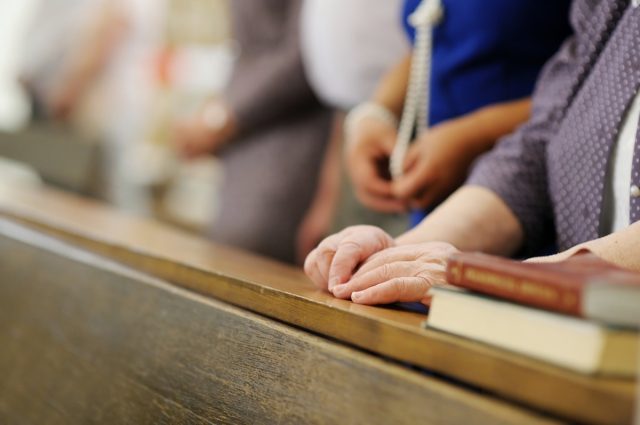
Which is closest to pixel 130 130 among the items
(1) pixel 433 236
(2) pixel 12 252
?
(2) pixel 12 252

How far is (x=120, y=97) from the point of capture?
147 inches

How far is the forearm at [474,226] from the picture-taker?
1018mm

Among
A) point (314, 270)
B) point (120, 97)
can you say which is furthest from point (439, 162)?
point (120, 97)

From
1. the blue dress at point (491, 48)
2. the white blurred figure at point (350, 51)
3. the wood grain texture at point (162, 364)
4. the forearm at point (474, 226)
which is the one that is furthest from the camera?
the white blurred figure at point (350, 51)

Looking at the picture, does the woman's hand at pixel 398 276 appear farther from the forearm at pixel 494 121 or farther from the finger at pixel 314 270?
the forearm at pixel 494 121

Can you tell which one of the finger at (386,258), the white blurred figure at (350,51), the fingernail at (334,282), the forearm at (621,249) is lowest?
the fingernail at (334,282)

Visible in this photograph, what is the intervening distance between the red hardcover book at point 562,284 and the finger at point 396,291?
0.43 ft

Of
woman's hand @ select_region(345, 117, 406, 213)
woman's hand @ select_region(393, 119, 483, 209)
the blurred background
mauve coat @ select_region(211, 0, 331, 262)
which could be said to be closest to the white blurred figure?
mauve coat @ select_region(211, 0, 331, 262)

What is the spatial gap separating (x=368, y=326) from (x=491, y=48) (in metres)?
0.72

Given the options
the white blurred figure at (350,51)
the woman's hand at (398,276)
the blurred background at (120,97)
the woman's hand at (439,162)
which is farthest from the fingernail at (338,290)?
the blurred background at (120,97)

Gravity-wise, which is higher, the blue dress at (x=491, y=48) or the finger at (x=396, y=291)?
the blue dress at (x=491, y=48)

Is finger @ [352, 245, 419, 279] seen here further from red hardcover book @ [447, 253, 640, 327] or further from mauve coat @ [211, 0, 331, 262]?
mauve coat @ [211, 0, 331, 262]

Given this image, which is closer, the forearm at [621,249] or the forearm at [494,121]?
the forearm at [621,249]

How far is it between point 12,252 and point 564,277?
1102 millimetres
